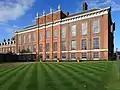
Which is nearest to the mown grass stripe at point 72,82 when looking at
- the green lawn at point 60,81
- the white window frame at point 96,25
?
the green lawn at point 60,81

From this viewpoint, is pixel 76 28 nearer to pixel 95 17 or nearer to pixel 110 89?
pixel 95 17

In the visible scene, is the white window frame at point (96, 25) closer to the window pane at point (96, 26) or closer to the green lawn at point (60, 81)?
the window pane at point (96, 26)

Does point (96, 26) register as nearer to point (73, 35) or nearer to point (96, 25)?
point (96, 25)

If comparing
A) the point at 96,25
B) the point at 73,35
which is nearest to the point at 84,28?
the point at 96,25

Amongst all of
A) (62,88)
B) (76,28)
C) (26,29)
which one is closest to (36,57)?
(26,29)

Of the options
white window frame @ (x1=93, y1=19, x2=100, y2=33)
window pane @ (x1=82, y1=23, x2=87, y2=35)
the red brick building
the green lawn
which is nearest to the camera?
the green lawn

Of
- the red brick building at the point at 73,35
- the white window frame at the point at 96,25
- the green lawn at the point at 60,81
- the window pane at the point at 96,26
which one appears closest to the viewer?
the green lawn at the point at 60,81

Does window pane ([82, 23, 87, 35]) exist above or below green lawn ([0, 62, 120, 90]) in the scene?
above

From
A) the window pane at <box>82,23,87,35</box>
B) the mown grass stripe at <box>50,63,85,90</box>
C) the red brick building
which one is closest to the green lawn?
the mown grass stripe at <box>50,63,85,90</box>

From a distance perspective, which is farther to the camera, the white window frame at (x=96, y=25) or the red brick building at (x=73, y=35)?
the white window frame at (x=96, y=25)

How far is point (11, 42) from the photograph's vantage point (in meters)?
101

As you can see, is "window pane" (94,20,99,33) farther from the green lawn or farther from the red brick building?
the green lawn

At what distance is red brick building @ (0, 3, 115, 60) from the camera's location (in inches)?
2080

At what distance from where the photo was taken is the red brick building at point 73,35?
52.8 meters
